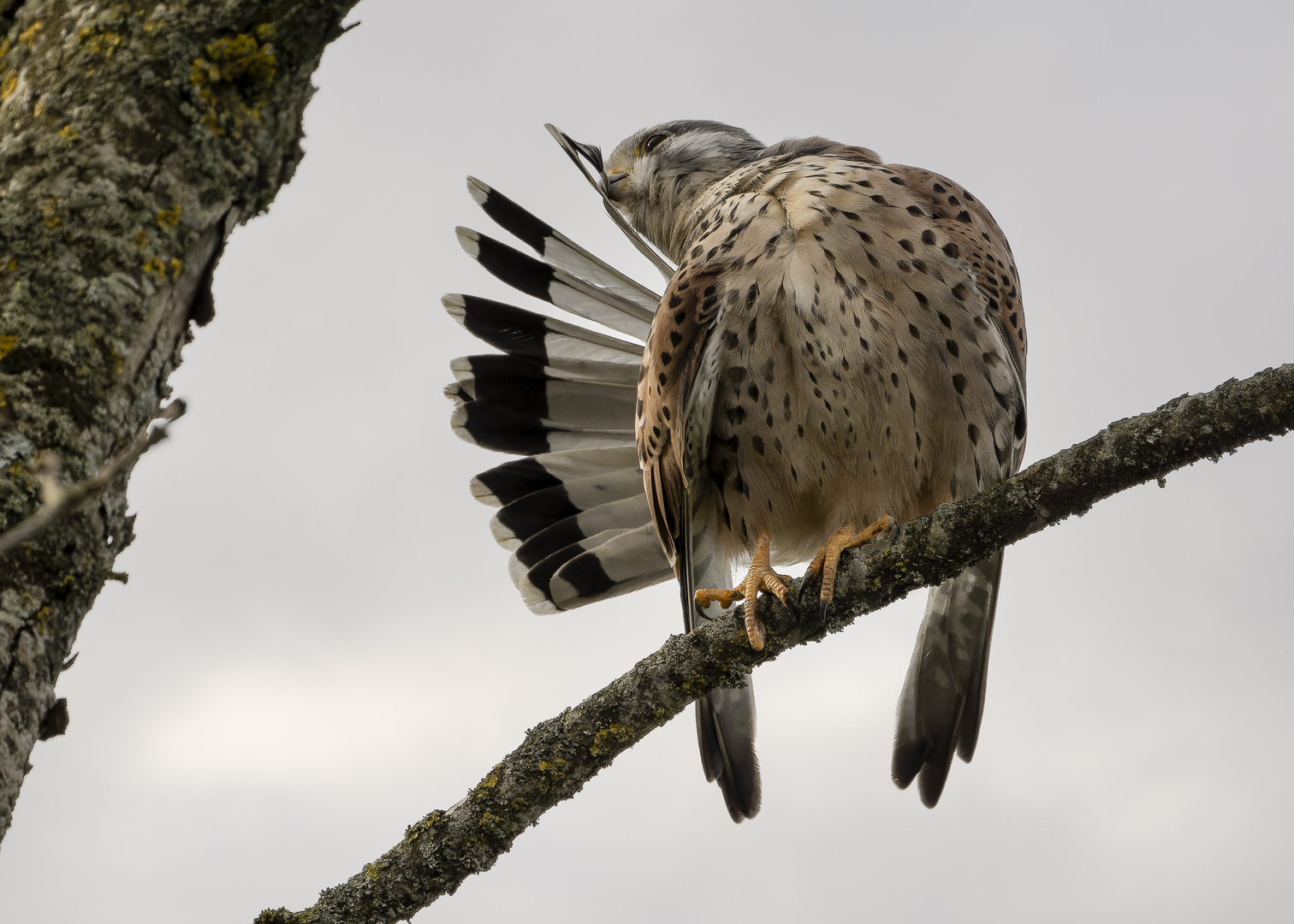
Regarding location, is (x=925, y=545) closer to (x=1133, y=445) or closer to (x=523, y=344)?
(x=1133, y=445)

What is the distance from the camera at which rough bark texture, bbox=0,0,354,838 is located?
1.23 metres

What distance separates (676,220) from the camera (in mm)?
4117

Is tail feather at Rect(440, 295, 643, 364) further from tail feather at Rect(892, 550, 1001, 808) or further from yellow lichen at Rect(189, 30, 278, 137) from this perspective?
yellow lichen at Rect(189, 30, 278, 137)

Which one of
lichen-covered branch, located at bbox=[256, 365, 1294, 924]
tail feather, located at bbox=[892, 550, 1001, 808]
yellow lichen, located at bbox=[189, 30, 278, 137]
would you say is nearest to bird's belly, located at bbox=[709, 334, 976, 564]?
tail feather, located at bbox=[892, 550, 1001, 808]

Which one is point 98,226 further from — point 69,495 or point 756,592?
point 756,592

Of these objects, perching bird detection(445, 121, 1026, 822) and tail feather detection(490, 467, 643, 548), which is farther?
tail feather detection(490, 467, 643, 548)

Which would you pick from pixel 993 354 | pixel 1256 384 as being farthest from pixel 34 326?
pixel 993 354

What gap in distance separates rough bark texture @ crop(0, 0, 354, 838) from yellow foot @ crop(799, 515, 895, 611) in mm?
1479

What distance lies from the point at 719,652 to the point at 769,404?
3.20 feet

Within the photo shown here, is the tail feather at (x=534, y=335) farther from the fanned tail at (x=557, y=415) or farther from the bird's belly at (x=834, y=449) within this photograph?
the bird's belly at (x=834, y=449)

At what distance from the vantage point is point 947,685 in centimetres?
341

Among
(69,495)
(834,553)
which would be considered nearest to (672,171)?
(834,553)

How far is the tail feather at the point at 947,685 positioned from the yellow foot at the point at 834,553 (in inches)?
27.8

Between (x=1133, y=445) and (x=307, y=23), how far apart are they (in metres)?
1.62
